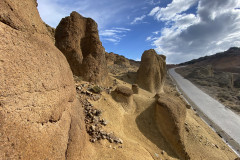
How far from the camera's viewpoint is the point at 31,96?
242 centimetres

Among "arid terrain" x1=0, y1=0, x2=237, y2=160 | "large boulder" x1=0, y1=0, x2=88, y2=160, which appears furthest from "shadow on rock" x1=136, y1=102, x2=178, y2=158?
"large boulder" x1=0, y1=0, x2=88, y2=160

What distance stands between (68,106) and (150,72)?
472 inches

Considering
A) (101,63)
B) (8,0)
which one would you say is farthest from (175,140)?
(8,0)

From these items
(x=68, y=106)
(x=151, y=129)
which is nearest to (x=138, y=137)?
(x=151, y=129)

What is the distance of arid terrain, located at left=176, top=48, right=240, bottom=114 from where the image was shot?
71.8 ft

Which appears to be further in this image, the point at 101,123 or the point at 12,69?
the point at 101,123

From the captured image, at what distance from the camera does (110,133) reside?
484cm

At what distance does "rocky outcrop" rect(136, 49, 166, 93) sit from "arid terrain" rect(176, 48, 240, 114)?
10.9 m

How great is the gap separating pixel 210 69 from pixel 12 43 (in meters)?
46.5

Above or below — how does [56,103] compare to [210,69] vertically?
below

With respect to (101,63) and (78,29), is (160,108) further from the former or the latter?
(78,29)

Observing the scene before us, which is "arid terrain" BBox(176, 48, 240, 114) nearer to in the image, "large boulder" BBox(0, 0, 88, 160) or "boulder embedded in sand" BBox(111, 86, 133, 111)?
"boulder embedded in sand" BBox(111, 86, 133, 111)

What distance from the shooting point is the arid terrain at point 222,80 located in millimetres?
21892

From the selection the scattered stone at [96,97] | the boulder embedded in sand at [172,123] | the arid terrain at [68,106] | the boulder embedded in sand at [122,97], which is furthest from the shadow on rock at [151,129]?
the scattered stone at [96,97]
